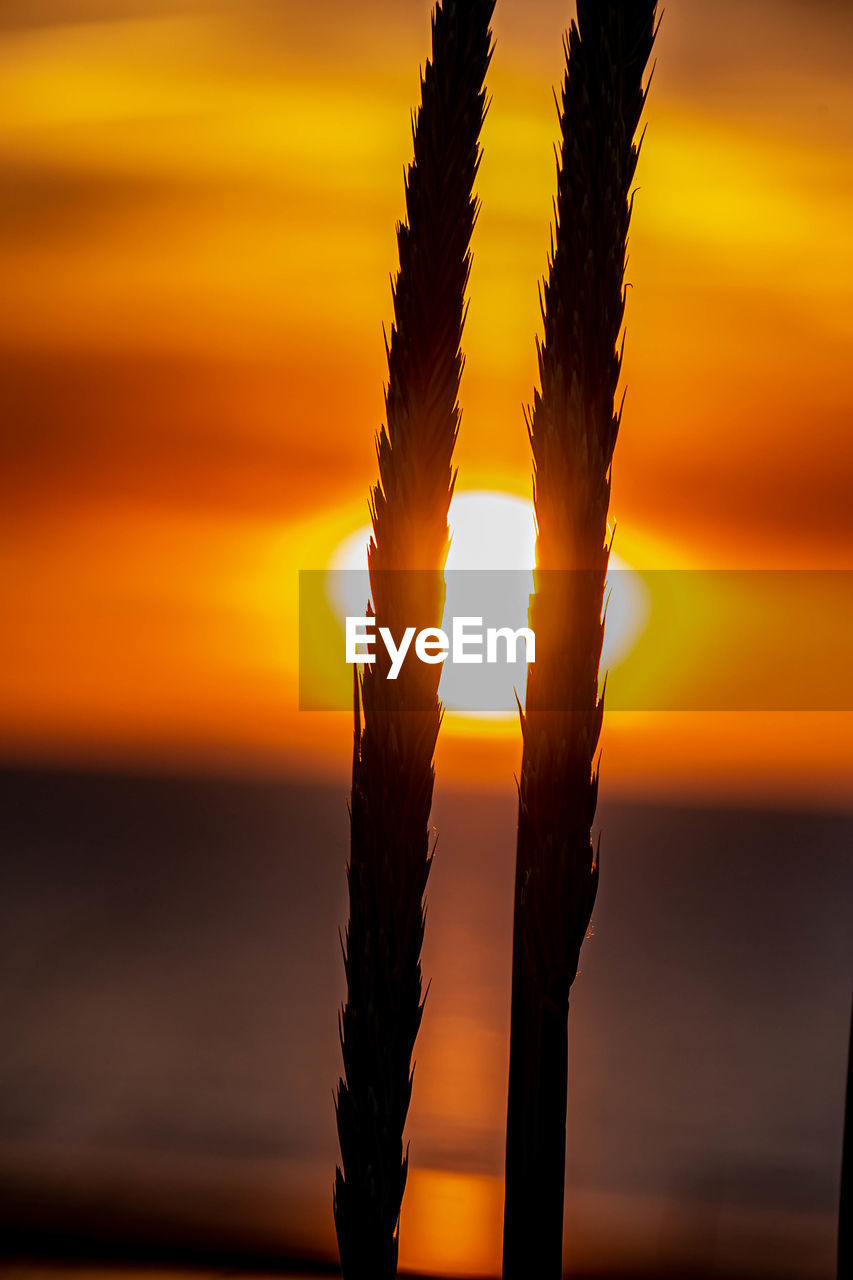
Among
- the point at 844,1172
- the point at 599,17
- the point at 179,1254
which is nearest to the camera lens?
the point at 844,1172

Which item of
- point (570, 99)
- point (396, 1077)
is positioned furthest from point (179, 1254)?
point (570, 99)

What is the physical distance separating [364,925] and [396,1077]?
0.37 metres

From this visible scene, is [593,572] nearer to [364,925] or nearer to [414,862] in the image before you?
[414,862]

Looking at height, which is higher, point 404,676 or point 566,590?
point 566,590

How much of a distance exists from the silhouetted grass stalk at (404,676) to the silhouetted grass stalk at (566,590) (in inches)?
8.7

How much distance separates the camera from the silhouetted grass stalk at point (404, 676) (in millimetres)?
1898

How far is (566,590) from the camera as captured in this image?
6.07 feet

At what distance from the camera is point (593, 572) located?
1865 millimetres

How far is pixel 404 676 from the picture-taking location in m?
1.88

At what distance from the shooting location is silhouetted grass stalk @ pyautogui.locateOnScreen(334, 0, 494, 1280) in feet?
6.23

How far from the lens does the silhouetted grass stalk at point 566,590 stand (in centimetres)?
180

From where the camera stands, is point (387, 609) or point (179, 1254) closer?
point (387, 609)

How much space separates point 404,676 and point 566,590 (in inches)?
15.9

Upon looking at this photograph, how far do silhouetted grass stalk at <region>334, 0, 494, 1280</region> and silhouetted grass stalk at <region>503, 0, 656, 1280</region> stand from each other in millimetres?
222
